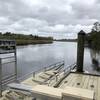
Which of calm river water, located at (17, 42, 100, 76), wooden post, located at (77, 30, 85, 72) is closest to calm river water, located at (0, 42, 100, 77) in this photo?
calm river water, located at (17, 42, 100, 76)

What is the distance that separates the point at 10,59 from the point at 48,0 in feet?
46.1

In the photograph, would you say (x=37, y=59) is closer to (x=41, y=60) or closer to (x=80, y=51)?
(x=41, y=60)

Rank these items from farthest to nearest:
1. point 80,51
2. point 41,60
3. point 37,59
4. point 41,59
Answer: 1. point 41,59
2. point 37,59
3. point 41,60
4. point 80,51

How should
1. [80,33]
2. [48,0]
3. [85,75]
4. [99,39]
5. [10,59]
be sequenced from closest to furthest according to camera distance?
[10,59] < [85,75] < [80,33] < [48,0] < [99,39]

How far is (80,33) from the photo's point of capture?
6.68 metres

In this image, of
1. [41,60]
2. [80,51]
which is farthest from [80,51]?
[41,60]

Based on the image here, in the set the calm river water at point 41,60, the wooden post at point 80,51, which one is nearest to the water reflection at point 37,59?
the calm river water at point 41,60

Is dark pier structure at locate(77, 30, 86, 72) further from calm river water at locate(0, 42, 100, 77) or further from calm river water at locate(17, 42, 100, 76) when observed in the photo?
calm river water at locate(17, 42, 100, 76)

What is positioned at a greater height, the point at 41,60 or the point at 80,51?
the point at 80,51

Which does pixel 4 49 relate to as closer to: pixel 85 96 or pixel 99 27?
pixel 85 96

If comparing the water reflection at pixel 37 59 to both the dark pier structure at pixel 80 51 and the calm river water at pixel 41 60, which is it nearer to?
the calm river water at pixel 41 60

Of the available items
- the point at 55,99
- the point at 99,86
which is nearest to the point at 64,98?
the point at 55,99

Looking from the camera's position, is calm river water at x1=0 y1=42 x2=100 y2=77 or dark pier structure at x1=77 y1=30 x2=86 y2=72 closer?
dark pier structure at x1=77 y1=30 x2=86 y2=72

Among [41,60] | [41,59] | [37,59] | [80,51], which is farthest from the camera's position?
[41,59]
